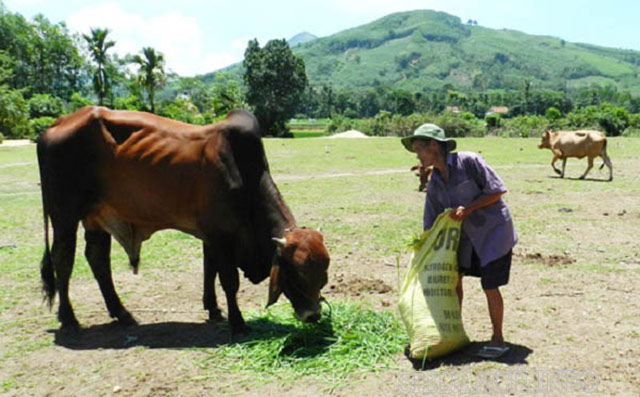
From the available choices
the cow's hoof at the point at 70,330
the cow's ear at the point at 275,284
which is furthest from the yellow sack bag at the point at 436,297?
the cow's hoof at the point at 70,330

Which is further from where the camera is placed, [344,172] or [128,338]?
[344,172]

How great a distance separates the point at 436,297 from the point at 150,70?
193 ft

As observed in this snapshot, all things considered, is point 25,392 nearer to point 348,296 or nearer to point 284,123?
point 348,296

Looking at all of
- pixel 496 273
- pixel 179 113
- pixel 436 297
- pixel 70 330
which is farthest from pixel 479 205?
pixel 179 113

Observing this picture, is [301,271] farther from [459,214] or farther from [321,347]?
[459,214]

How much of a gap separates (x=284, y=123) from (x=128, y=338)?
62.0 meters

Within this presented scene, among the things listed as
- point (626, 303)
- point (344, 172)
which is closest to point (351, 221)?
point (626, 303)

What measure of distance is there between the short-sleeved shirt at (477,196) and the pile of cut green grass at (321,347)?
127 centimetres

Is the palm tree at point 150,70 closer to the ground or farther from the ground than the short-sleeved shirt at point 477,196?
farther from the ground

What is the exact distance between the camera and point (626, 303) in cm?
635

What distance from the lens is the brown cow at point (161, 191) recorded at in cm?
582

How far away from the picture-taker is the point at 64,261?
630 centimetres

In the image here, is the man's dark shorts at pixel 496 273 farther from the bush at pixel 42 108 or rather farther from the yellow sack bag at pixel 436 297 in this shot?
the bush at pixel 42 108

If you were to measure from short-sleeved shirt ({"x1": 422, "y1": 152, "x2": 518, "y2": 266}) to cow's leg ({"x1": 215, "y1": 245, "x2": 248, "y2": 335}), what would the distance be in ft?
7.76
